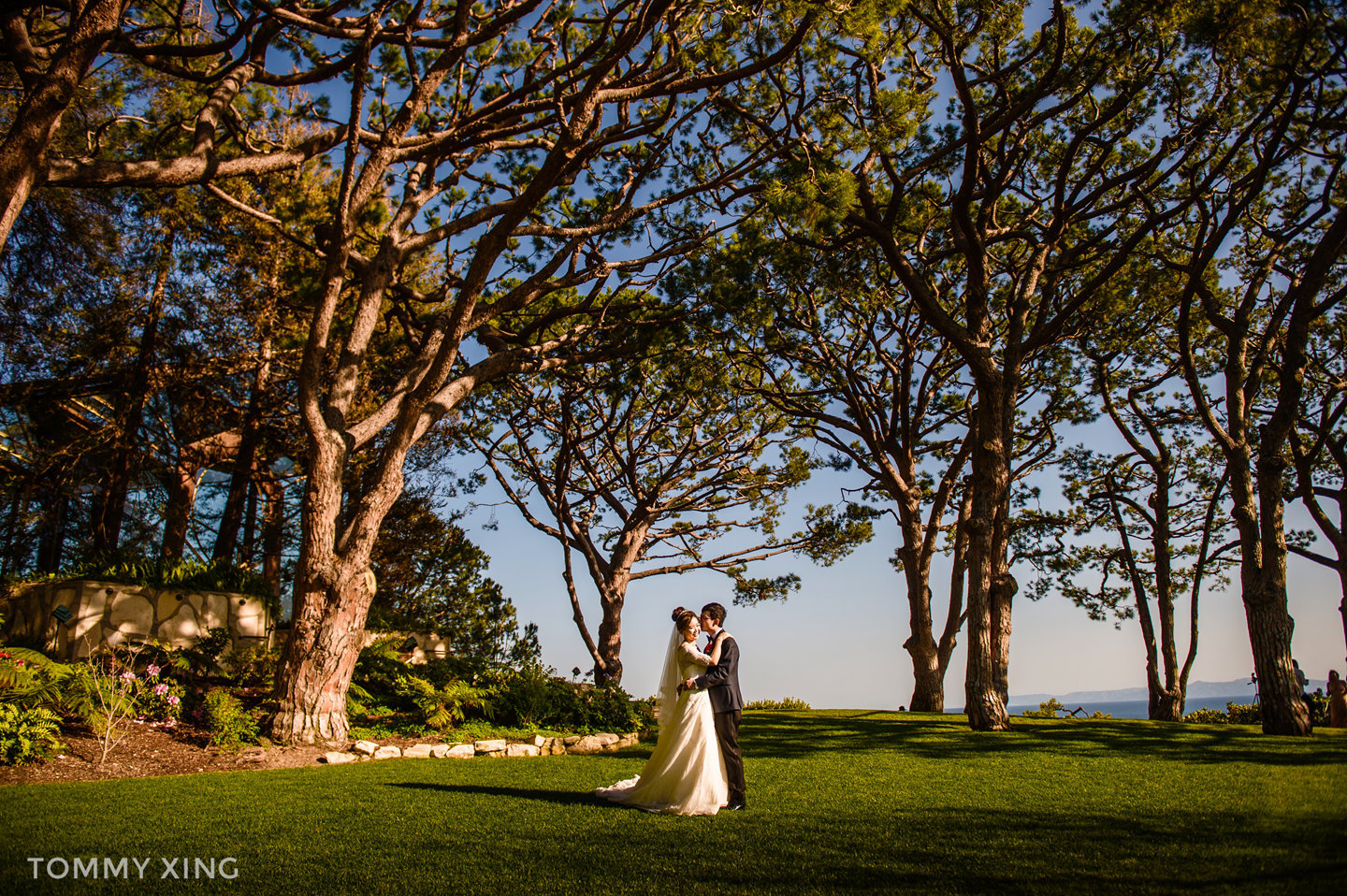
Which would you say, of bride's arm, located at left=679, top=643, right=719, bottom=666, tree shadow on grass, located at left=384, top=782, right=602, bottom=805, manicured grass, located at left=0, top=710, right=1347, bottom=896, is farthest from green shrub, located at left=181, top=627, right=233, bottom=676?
bride's arm, located at left=679, top=643, right=719, bottom=666

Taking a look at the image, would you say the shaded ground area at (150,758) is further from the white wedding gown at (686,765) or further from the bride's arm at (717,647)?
the bride's arm at (717,647)

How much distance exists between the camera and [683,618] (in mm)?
7016

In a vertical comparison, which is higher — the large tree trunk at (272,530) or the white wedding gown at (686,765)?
the large tree trunk at (272,530)

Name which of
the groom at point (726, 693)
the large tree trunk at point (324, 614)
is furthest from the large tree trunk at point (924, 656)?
the large tree trunk at point (324, 614)

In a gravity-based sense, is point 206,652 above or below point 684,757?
above

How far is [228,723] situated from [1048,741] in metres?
10.8

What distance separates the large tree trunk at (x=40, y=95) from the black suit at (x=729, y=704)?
726 cm

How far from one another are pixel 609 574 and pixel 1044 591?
11.9 metres

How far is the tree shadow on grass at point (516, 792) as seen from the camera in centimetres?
674

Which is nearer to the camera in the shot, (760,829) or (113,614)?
(760,829)

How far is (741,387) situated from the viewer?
1684 cm

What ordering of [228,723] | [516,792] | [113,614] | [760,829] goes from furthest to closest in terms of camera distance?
1. [113,614]
2. [228,723]
3. [516,792]
4. [760,829]

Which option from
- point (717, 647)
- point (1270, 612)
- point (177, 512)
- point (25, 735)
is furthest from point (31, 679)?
point (1270, 612)

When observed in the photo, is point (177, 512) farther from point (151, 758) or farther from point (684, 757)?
point (684, 757)
